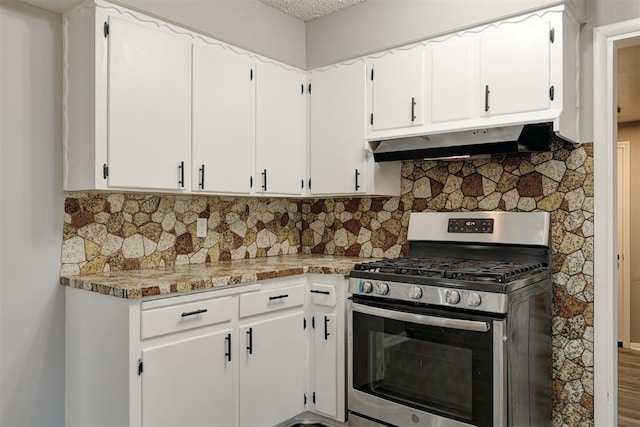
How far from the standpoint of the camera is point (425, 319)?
86.4 inches

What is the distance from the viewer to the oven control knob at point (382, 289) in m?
2.34

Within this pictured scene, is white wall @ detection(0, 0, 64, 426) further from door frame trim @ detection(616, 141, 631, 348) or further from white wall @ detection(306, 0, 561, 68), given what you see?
door frame trim @ detection(616, 141, 631, 348)

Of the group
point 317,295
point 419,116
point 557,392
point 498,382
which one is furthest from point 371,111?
point 557,392

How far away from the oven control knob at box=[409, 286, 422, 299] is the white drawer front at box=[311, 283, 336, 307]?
55 centimetres

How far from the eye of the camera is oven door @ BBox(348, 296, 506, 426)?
2.01m

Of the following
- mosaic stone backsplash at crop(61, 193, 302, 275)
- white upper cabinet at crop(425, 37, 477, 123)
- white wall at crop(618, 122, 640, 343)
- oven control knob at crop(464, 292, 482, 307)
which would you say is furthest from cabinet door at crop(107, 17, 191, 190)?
white wall at crop(618, 122, 640, 343)

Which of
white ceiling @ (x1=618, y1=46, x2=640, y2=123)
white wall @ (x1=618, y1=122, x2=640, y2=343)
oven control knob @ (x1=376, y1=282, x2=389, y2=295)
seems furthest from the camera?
white wall @ (x1=618, y1=122, x2=640, y2=343)

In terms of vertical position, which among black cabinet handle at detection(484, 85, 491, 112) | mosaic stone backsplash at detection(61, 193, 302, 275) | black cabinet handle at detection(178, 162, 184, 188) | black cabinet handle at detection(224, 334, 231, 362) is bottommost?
black cabinet handle at detection(224, 334, 231, 362)

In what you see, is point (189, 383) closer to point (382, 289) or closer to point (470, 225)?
point (382, 289)

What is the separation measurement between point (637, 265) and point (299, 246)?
3.62 meters

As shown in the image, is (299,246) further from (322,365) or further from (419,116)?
(419,116)

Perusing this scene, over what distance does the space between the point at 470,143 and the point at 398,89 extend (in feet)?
1.94

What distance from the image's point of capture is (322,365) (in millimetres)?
2695

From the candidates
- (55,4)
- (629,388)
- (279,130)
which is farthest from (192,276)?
(629,388)
